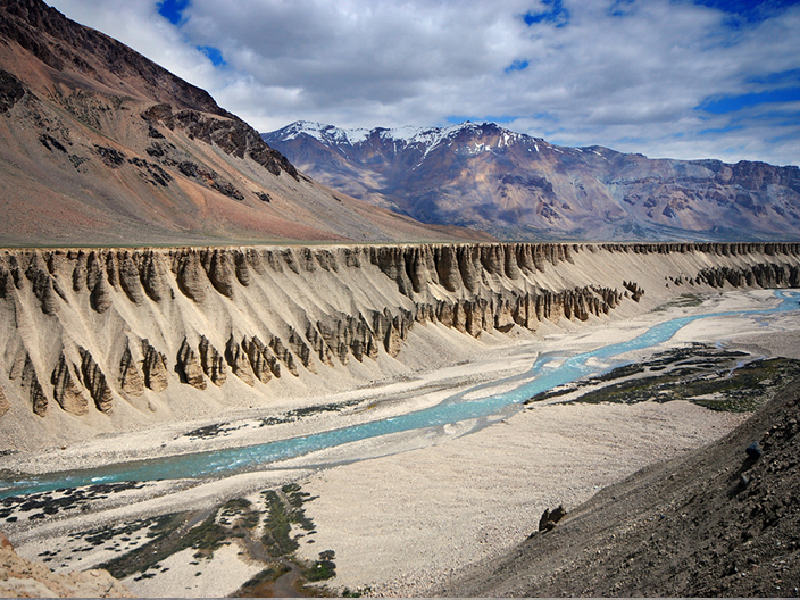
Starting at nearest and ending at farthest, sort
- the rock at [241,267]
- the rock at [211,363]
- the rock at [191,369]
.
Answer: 1. the rock at [191,369]
2. the rock at [211,363]
3. the rock at [241,267]

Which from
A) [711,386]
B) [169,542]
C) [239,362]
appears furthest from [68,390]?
[711,386]

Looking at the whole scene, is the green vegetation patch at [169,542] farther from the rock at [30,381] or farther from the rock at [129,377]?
the rock at [129,377]

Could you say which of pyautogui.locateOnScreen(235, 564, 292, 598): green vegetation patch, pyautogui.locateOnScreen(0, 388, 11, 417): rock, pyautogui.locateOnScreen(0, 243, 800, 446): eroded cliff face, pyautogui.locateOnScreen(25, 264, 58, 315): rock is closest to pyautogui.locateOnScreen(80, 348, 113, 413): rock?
pyautogui.locateOnScreen(0, 243, 800, 446): eroded cliff face

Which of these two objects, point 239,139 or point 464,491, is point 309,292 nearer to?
point 464,491

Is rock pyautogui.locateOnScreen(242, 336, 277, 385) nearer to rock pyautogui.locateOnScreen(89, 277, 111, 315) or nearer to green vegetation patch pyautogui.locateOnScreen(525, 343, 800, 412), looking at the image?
rock pyautogui.locateOnScreen(89, 277, 111, 315)

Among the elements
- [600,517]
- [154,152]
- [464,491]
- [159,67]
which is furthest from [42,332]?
[159,67]

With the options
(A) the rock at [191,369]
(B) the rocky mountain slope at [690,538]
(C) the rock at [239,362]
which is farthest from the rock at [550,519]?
(C) the rock at [239,362]

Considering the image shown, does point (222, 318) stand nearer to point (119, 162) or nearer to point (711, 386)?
point (711, 386)
